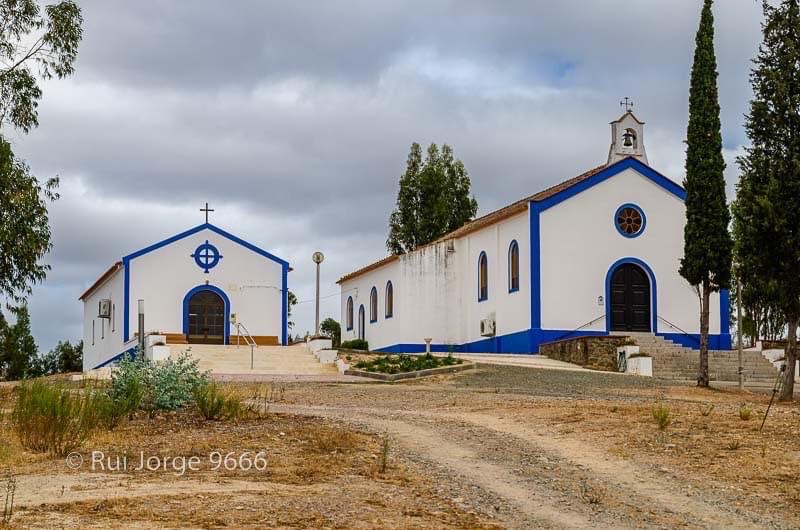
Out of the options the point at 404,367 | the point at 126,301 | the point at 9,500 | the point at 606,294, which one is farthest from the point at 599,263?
the point at 9,500

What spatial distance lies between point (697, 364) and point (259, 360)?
476 inches

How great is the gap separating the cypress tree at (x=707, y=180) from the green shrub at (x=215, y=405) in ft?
47.4

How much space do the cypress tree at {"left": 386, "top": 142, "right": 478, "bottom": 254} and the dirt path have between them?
3634 cm

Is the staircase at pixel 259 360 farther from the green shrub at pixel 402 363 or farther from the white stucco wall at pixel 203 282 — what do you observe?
the white stucco wall at pixel 203 282

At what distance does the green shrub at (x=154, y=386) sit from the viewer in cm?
1591

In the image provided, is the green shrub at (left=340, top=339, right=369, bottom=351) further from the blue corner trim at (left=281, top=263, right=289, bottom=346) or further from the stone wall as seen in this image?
the stone wall

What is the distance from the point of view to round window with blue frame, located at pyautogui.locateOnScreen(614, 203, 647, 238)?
124 feet

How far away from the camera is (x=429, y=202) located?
→ 53.3 meters

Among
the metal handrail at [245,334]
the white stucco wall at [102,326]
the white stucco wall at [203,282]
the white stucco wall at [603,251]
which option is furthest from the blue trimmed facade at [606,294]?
the white stucco wall at [102,326]

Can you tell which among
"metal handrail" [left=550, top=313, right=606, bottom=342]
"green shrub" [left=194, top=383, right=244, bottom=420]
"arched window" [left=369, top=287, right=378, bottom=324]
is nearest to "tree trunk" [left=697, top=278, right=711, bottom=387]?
"metal handrail" [left=550, top=313, right=606, bottom=342]

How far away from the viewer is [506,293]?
38562 millimetres

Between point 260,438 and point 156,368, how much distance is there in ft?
12.1

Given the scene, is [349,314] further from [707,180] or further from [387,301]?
[707,180]

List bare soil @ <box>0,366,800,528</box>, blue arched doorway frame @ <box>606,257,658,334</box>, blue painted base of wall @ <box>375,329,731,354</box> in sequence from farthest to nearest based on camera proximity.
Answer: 1. blue arched doorway frame @ <box>606,257,658,334</box>
2. blue painted base of wall @ <box>375,329,731,354</box>
3. bare soil @ <box>0,366,800,528</box>
